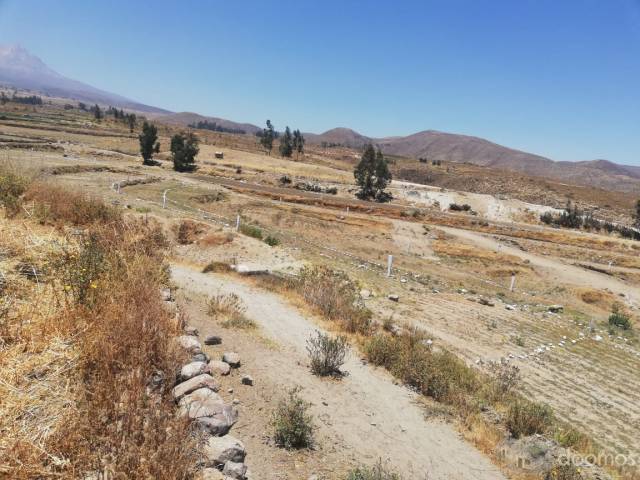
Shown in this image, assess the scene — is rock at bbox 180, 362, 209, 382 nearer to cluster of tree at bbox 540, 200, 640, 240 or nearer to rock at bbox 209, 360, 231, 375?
rock at bbox 209, 360, 231, 375

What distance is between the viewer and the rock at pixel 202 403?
4.79 meters

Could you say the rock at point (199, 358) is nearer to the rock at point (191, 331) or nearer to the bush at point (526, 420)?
the rock at point (191, 331)

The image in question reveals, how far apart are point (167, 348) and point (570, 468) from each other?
5787mm

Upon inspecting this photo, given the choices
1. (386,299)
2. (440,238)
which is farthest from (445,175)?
(386,299)

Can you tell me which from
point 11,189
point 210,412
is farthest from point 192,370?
point 11,189

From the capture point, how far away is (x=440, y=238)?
139 feet

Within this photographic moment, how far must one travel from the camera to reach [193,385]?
211 inches

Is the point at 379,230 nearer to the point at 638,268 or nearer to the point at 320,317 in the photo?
the point at 638,268

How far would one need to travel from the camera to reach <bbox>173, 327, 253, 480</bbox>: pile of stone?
4146 millimetres

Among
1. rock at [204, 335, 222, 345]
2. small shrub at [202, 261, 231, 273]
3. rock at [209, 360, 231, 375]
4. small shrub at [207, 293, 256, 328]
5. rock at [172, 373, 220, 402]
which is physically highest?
rock at [172, 373, 220, 402]

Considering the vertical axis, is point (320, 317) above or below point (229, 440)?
below

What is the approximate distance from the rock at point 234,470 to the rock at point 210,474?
82 millimetres

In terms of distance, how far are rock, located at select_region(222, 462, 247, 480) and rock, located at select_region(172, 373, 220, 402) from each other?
47.9 inches

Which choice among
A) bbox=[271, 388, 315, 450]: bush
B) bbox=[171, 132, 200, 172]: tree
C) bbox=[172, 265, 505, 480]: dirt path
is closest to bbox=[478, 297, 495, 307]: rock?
bbox=[172, 265, 505, 480]: dirt path
